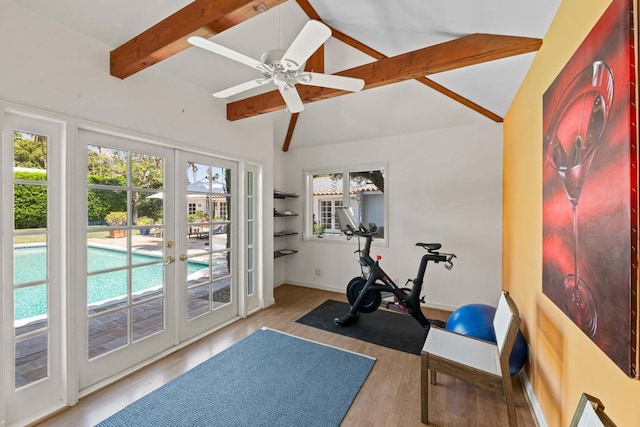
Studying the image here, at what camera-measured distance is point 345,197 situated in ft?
15.0

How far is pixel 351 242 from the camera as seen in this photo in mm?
4504

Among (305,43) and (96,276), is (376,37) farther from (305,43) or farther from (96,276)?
(96,276)

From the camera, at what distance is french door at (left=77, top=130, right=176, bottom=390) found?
209cm

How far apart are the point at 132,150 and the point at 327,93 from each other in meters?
1.90

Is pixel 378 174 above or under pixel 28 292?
above

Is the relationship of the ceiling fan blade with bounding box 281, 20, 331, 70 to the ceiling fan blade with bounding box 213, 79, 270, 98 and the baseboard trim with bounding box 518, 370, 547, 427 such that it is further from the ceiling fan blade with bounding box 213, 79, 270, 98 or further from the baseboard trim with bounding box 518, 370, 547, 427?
the baseboard trim with bounding box 518, 370, 547, 427

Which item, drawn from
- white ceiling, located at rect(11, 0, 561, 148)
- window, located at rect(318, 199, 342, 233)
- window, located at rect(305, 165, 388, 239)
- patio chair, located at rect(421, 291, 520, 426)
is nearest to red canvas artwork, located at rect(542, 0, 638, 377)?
patio chair, located at rect(421, 291, 520, 426)

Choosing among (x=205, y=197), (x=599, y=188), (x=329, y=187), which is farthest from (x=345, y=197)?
(x=599, y=188)

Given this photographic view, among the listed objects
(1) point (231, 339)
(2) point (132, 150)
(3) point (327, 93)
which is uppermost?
(3) point (327, 93)

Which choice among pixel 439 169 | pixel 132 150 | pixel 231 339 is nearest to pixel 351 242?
pixel 439 169

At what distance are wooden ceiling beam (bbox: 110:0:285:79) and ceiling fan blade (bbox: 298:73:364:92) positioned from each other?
1.43 feet

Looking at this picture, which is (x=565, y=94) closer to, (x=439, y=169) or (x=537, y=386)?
(x=537, y=386)

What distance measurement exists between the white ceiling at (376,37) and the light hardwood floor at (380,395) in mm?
2687

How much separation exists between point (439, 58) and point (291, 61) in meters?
1.31
